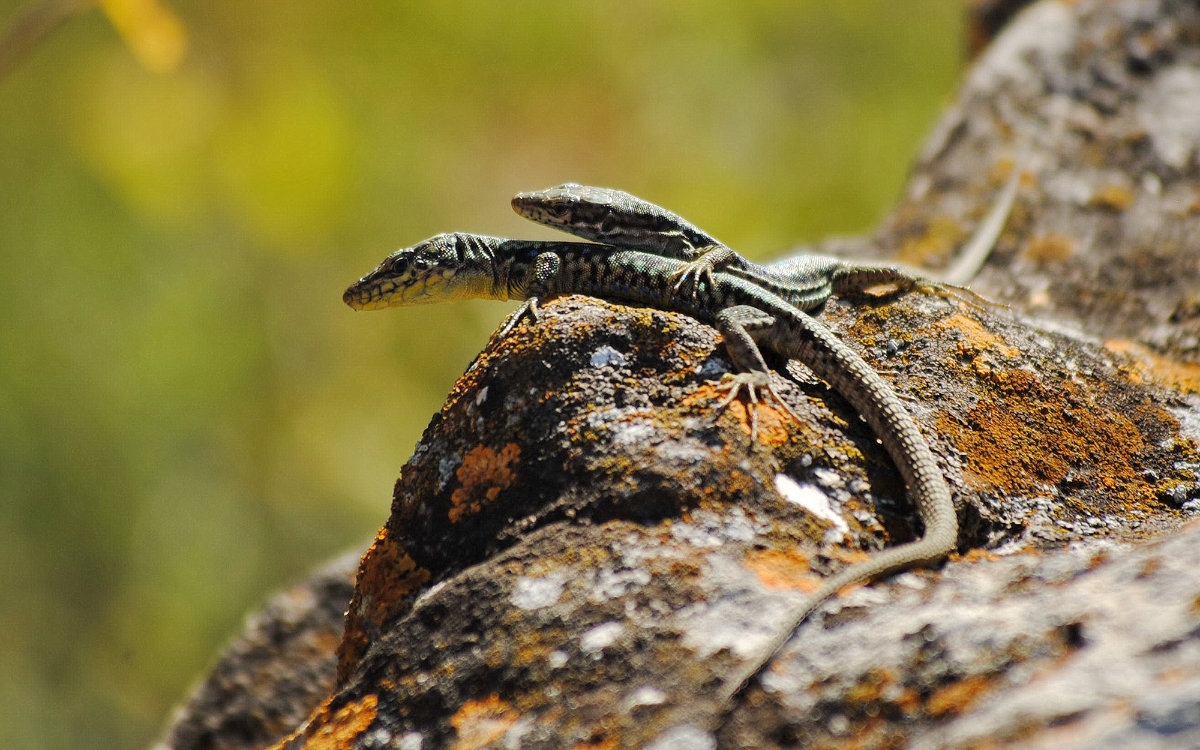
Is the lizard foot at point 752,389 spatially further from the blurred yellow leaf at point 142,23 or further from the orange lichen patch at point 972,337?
the blurred yellow leaf at point 142,23

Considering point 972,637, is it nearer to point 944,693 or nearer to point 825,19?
point 944,693

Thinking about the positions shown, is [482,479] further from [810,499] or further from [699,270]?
[699,270]

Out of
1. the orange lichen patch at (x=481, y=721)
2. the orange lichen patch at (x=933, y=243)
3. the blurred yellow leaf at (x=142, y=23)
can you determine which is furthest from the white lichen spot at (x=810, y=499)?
the orange lichen patch at (x=933, y=243)

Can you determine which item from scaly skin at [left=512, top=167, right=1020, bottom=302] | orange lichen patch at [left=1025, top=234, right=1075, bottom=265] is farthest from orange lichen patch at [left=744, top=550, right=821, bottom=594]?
orange lichen patch at [left=1025, top=234, right=1075, bottom=265]

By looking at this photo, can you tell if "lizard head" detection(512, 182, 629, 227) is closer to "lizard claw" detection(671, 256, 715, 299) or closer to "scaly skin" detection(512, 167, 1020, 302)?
"scaly skin" detection(512, 167, 1020, 302)

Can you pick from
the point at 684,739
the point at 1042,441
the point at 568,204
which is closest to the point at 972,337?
the point at 1042,441

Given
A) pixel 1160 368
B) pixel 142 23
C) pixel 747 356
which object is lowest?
pixel 1160 368
